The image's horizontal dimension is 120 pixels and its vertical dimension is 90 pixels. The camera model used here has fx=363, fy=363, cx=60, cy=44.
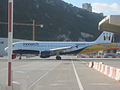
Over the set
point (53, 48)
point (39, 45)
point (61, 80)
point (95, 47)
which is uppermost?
point (39, 45)

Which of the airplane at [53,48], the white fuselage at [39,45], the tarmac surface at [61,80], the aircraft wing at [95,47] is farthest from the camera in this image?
the aircraft wing at [95,47]

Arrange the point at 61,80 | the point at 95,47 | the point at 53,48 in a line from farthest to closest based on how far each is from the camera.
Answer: the point at 95,47 → the point at 53,48 → the point at 61,80

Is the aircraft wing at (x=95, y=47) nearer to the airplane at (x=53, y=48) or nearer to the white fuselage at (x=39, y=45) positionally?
the airplane at (x=53, y=48)

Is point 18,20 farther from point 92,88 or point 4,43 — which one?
point 92,88

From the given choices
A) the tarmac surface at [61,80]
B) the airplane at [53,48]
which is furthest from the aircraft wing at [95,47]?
the tarmac surface at [61,80]

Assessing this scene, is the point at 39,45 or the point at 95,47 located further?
the point at 95,47

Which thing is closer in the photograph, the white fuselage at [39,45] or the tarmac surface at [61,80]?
the tarmac surface at [61,80]

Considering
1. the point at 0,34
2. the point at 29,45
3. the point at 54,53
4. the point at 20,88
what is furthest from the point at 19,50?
the point at 0,34

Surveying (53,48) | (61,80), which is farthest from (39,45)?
(61,80)

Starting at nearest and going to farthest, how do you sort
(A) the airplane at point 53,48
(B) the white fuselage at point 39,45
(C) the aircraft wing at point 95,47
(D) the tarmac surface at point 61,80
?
1. (D) the tarmac surface at point 61,80
2. (B) the white fuselage at point 39,45
3. (A) the airplane at point 53,48
4. (C) the aircraft wing at point 95,47

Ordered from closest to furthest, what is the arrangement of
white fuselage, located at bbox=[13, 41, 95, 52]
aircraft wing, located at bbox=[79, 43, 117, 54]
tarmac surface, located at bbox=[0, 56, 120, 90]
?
tarmac surface, located at bbox=[0, 56, 120, 90] < white fuselage, located at bbox=[13, 41, 95, 52] < aircraft wing, located at bbox=[79, 43, 117, 54]

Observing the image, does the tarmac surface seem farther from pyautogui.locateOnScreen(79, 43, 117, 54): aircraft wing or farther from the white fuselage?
pyautogui.locateOnScreen(79, 43, 117, 54): aircraft wing

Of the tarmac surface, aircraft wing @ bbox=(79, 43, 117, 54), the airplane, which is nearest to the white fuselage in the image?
A: the airplane

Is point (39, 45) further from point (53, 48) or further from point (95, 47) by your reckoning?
point (95, 47)
